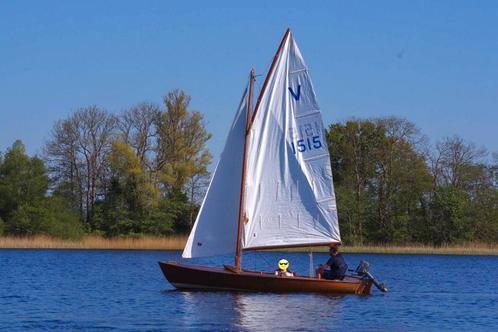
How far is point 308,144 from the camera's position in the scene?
33.9 meters

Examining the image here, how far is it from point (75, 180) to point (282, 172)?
54018mm

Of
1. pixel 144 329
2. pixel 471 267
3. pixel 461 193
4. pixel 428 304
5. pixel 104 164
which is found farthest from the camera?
pixel 104 164

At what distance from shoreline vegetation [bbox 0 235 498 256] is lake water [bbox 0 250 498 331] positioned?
21.1m

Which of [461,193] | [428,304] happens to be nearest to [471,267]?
[461,193]

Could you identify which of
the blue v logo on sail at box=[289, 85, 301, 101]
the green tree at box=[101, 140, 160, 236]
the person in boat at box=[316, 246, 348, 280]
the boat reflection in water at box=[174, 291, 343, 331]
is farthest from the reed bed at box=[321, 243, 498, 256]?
the boat reflection in water at box=[174, 291, 343, 331]

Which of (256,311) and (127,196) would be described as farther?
(127,196)

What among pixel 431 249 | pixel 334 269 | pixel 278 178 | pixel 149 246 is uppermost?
pixel 278 178

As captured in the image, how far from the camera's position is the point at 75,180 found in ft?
281

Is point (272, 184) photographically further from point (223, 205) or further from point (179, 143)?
point (179, 143)

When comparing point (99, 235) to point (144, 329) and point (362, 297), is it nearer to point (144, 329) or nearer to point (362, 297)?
point (362, 297)

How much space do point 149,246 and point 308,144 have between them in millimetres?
37272

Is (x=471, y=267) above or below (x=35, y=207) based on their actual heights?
below

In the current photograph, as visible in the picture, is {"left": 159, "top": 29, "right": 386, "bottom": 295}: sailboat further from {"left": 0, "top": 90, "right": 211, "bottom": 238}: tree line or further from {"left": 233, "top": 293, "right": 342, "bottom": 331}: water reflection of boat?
{"left": 0, "top": 90, "right": 211, "bottom": 238}: tree line

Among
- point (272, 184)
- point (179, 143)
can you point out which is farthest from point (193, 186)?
point (272, 184)
